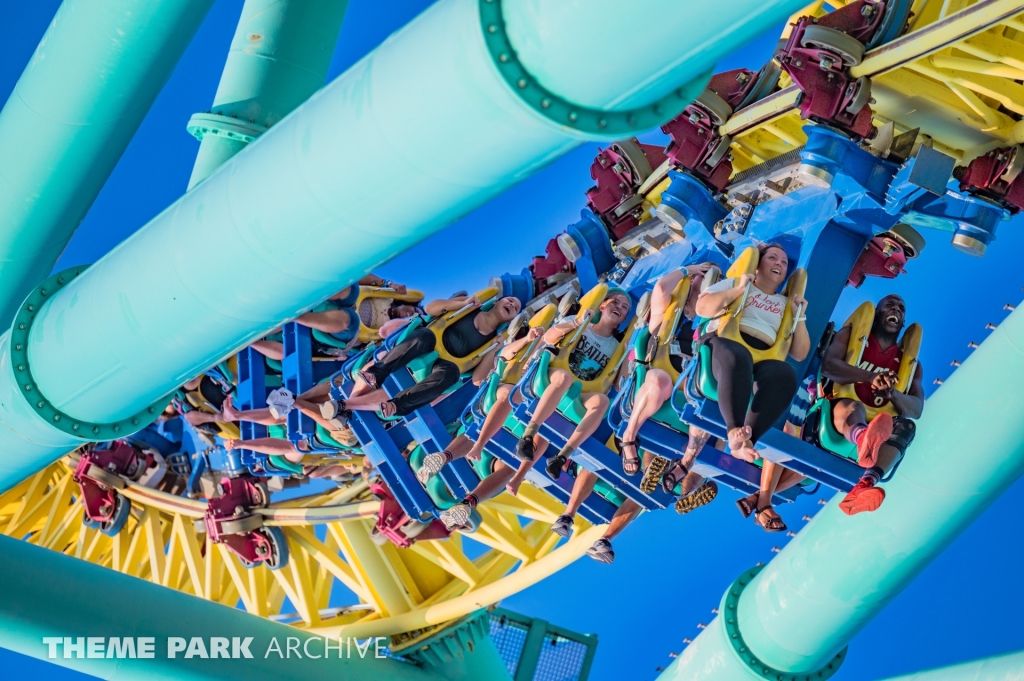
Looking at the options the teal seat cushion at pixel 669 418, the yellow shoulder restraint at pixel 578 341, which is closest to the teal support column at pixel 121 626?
the yellow shoulder restraint at pixel 578 341

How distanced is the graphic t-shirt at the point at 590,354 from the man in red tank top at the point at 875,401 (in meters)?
1.32

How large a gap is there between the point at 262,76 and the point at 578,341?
2.38 meters

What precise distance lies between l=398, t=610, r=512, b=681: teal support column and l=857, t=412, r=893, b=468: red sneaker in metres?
4.91

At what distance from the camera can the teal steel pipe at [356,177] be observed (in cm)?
320

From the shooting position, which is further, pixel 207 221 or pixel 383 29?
pixel 383 29

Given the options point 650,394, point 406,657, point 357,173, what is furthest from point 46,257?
point 406,657

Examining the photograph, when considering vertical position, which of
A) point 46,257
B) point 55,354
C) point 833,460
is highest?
point 46,257

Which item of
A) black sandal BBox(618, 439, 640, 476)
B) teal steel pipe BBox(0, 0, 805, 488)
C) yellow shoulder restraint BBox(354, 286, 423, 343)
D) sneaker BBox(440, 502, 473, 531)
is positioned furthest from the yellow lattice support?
teal steel pipe BBox(0, 0, 805, 488)

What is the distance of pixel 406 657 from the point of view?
34.7 feet

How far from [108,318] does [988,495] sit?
184 inches

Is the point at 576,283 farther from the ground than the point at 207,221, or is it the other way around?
the point at 207,221

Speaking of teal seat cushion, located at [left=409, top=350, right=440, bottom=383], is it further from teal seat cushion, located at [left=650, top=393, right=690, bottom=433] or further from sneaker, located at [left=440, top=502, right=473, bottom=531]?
teal seat cushion, located at [left=650, top=393, right=690, bottom=433]

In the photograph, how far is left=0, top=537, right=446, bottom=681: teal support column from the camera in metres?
8.23

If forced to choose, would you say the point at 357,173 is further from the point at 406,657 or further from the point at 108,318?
the point at 406,657
